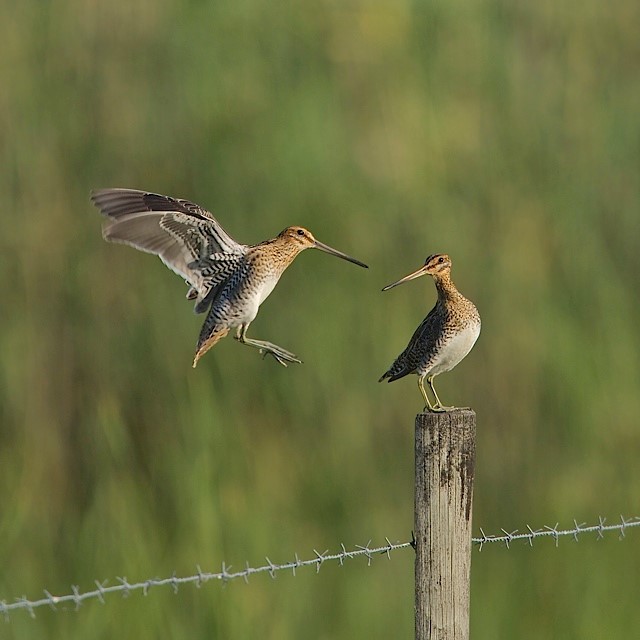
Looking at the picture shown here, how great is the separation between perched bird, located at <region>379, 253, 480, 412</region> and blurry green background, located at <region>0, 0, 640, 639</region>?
1.11 meters

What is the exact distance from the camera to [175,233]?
3.64 meters

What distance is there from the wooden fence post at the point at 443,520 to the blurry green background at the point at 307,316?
1495 mm

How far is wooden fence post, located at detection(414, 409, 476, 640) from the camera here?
283cm

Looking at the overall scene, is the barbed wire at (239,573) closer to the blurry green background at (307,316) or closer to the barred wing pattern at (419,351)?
the blurry green background at (307,316)

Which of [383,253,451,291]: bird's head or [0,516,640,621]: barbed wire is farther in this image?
[383,253,451,291]: bird's head

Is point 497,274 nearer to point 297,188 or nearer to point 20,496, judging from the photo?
point 297,188

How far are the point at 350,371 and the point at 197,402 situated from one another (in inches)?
28.3

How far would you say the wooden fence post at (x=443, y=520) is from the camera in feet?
9.27

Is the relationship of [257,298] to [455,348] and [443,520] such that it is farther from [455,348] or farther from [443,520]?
[443,520]

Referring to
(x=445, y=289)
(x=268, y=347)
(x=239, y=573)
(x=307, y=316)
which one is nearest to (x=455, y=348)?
(x=445, y=289)

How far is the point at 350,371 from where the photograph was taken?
5.09 metres

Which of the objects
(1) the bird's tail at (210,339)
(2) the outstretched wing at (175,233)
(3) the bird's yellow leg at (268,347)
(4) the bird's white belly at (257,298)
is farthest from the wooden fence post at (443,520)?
(2) the outstretched wing at (175,233)

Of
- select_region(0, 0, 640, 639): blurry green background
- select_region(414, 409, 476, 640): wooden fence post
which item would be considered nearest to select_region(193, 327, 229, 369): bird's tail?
select_region(0, 0, 640, 639): blurry green background

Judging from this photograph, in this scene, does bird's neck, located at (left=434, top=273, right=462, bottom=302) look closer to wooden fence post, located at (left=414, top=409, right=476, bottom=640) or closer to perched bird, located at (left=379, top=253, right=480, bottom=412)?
perched bird, located at (left=379, top=253, right=480, bottom=412)
